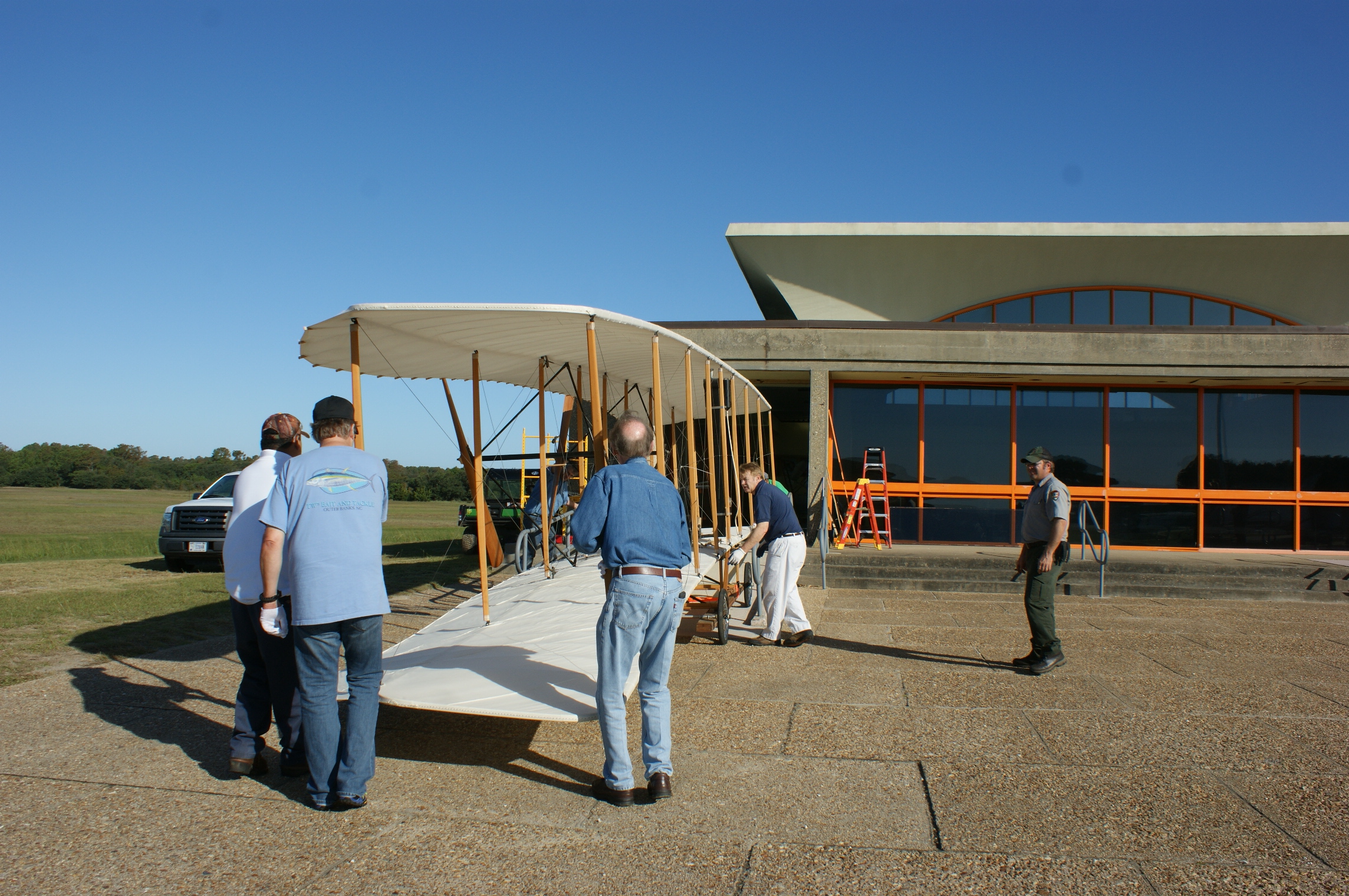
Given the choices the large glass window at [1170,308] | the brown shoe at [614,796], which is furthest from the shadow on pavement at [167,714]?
the large glass window at [1170,308]

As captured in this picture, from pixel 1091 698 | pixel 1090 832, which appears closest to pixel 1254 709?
pixel 1091 698

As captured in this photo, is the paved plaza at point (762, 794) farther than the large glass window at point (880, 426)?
No

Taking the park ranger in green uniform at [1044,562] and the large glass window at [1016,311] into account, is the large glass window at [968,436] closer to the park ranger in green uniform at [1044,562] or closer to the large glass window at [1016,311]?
the large glass window at [1016,311]

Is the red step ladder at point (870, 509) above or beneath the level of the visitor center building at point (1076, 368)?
beneath

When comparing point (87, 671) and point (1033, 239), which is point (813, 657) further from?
point (1033, 239)

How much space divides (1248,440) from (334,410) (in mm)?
15300

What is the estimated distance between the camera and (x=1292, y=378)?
43.2ft

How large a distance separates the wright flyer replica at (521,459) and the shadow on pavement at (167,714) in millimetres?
820

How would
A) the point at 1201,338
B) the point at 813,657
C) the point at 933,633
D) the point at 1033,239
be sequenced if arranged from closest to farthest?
the point at 813,657 → the point at 933,633 → the point at 1201,338 → the point at 1033,239

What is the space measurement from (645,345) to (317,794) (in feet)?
14.5

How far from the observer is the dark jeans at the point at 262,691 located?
155 inches

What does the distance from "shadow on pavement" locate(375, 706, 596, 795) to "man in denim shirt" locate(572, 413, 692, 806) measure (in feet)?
1.17

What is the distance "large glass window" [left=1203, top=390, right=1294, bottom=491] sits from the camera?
13984mm

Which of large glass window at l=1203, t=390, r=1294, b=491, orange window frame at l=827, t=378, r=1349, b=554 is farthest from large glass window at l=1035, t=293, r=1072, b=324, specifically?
large glass window at l=1203, t=390, r=1294, b=491
